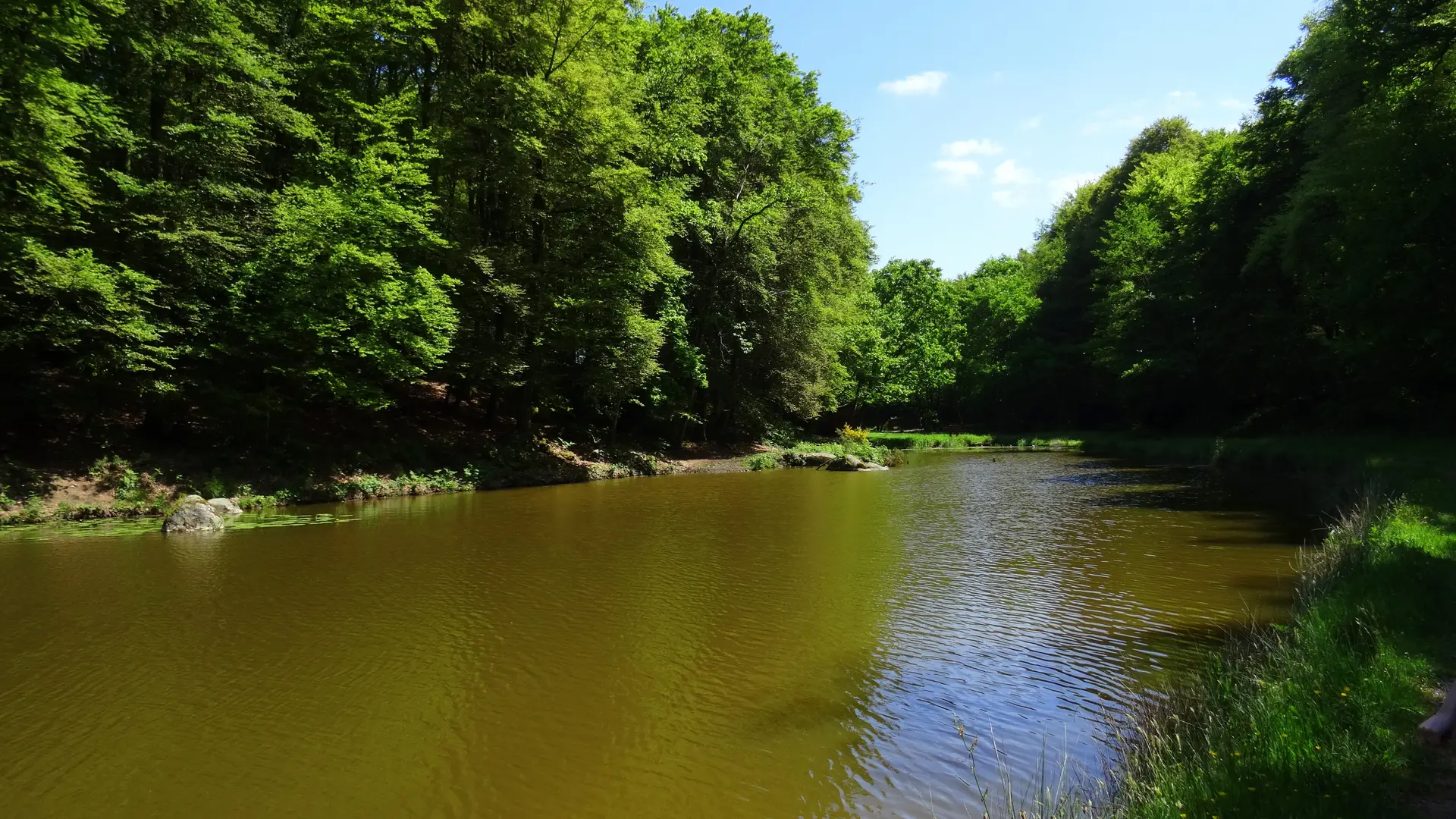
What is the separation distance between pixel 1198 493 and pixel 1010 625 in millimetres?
13746

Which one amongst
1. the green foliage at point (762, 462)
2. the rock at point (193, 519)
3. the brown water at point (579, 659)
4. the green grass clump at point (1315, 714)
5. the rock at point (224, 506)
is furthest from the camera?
the green foliage at point (762, 462)

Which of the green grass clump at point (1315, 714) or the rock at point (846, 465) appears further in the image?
the rock at point (846, 465)

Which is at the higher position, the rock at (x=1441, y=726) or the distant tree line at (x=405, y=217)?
the distant tree line at (x=405, y=217)

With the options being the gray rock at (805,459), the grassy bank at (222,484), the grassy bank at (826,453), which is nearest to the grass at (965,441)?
the grassy bank at (826,453)

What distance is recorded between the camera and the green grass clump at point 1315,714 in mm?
3539

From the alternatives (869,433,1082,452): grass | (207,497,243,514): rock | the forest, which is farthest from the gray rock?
(207,497,243,514): rock

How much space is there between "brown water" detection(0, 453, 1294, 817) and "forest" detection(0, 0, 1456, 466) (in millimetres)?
6051

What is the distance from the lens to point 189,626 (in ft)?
26.2

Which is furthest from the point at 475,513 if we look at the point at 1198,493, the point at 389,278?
the point at 1198,493

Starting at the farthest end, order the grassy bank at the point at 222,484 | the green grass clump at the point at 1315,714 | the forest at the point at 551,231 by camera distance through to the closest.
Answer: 1. the forest at the point at 551,231
2. the grassy bank at the point at 222,484
3. the green grass clump at the point at 1315,714

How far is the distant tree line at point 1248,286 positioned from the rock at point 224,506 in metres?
25.9

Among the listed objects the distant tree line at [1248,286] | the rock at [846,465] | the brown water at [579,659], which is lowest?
the brown water at [579,659]

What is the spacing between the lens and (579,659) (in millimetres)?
6996

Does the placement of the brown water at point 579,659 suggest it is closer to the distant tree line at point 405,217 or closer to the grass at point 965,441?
the distant tree line at point 405,217
